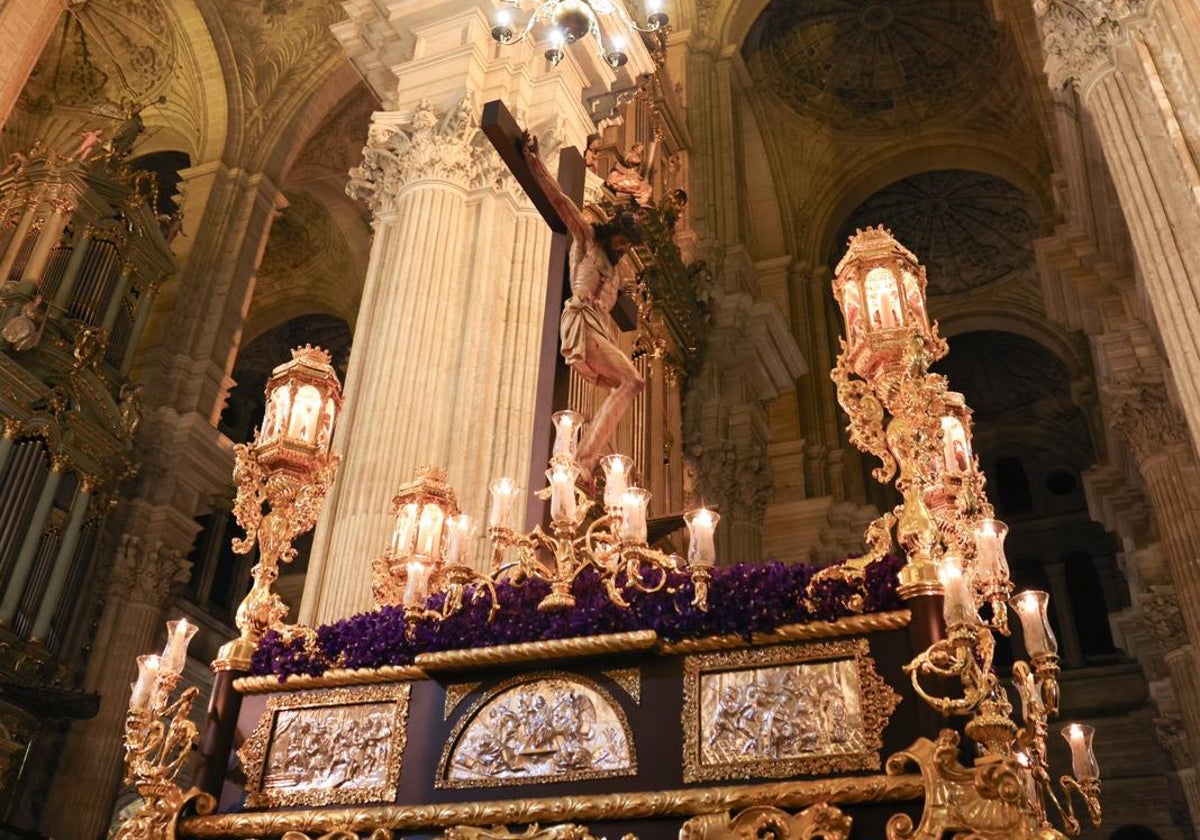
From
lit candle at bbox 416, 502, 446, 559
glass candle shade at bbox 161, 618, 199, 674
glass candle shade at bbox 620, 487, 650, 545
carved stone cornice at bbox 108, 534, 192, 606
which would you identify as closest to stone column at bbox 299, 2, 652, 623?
lit candle at bbox 416, 502, 446, 559

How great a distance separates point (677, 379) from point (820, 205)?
8.66m

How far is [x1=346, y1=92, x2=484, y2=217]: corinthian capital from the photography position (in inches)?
302

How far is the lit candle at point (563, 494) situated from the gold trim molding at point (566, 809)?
41.1 inches

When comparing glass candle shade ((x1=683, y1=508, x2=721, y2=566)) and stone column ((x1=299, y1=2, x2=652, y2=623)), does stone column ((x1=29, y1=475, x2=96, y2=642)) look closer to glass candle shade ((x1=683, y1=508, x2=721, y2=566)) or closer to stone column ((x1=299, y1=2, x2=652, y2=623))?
stone column ((x1=299, y1=2, x2=652, y2=623))

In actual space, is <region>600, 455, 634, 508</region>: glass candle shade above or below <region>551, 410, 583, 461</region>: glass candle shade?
below

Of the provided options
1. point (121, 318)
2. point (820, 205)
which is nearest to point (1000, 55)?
point (820, 205)

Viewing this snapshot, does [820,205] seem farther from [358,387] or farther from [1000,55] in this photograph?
[358,387]

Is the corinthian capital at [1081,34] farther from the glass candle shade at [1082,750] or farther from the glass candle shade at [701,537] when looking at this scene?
the glass candle shade at [701,537]

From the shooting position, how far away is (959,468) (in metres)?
4.61

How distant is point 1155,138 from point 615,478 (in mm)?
4317

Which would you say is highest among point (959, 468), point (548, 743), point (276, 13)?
point (276, 13)

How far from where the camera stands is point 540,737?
3631mm

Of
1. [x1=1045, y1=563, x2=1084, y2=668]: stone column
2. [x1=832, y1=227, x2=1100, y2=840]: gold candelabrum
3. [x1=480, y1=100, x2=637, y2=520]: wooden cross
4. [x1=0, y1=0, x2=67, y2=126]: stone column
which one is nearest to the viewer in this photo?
[x1=832, y1=227, x2=1100, y2=840]: gold candelabrum

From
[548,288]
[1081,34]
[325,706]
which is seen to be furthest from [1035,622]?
[1081,34]
